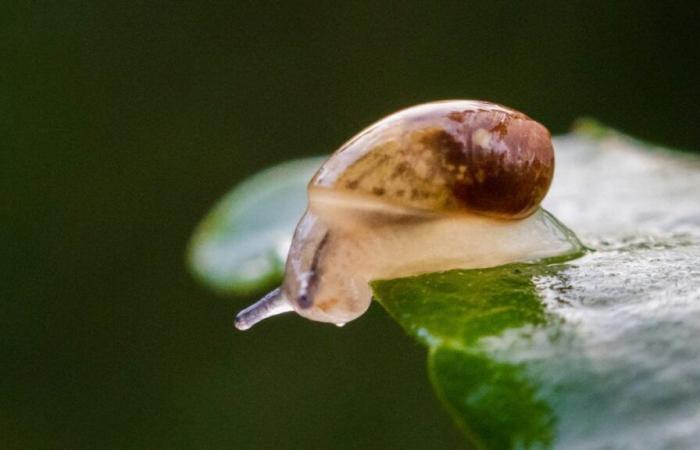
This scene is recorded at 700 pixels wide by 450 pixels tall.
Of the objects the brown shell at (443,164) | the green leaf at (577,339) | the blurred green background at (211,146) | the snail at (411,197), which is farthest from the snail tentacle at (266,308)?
the blurred green background at (211,146)

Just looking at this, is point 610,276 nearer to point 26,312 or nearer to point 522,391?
point 522,391

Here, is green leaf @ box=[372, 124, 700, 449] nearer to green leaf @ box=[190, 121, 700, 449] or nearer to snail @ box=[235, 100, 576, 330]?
green leaf @ box=[190, 121, 700, 449]

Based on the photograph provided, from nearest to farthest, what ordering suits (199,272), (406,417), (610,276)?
(610,276) → (199,272) → (406,417)

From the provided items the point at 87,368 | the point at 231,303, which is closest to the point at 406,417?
the point at 231,303

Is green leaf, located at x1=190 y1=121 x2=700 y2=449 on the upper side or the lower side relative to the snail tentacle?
upper

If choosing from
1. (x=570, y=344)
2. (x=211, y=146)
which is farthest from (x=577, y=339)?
(x=211, y=146)

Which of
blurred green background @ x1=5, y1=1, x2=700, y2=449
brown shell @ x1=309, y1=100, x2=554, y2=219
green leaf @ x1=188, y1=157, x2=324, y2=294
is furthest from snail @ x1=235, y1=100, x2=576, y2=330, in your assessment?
blurred green background @ x1=5, y1=1, x2=700, y2=449
